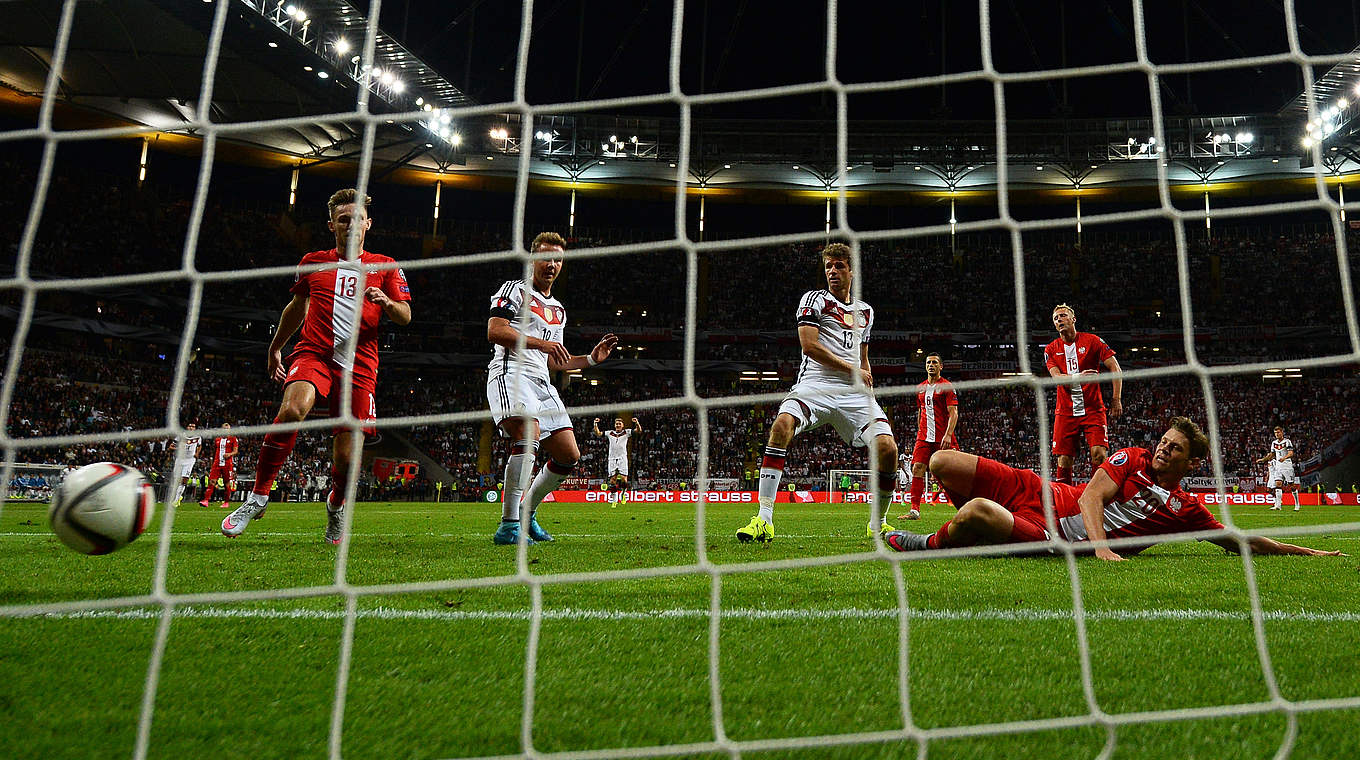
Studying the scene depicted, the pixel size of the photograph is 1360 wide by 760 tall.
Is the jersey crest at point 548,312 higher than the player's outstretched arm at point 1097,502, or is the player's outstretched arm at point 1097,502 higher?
the jersey crest at point 548,312

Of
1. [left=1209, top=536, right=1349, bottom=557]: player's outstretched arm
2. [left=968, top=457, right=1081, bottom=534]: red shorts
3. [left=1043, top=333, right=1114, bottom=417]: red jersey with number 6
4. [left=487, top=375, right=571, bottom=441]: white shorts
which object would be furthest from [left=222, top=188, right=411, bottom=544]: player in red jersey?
[left=1043, top=333, right=1114, bottom=417]: red jersey with number 6

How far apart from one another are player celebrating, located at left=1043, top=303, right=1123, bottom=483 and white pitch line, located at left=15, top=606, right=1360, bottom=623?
485 centimetres

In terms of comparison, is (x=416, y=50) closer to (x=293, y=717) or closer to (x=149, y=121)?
(x=149, y=121)

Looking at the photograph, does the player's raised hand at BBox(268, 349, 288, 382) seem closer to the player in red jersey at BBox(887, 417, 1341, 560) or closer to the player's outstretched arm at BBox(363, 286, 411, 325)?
the player's outstretched arm at BBox(363, 286, 411, 325)

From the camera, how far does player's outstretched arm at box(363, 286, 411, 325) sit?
174 inches

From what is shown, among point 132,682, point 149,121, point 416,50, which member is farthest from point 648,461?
point 132,682

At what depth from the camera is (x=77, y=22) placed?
17.2m

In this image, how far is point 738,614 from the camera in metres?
2.83

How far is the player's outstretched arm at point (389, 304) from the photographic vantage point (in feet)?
14.5

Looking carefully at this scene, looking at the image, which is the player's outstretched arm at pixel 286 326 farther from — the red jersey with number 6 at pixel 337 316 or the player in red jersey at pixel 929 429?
the player in red jersey at pixel 929 429

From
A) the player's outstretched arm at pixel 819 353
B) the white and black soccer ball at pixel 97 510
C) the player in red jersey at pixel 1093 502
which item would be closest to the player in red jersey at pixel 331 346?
the white and black soccer ball at pixel 97 510

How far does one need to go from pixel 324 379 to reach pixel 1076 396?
6.60 m

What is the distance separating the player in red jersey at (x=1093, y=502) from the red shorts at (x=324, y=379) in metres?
3.26

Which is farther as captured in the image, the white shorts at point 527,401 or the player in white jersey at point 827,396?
the player in white jersey at point 827,396
